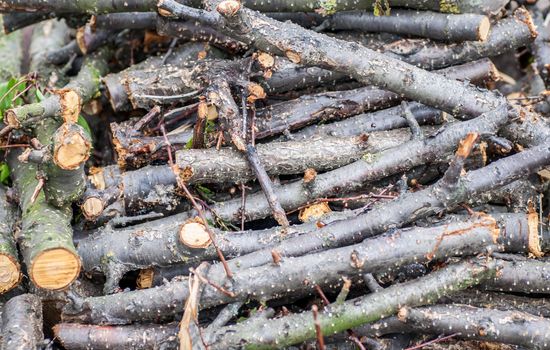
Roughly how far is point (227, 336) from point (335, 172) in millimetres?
1107

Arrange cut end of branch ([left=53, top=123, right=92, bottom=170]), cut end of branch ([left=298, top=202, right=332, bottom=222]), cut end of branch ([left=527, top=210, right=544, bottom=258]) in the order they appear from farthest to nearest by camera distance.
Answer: cut end of branch ([left=298, top=202, right=332, bottom=222]) → cut end of branch ([left=527, top=210, right=544, bottom=258]) → cut end of branch ([left=53, top=123, right=92, bottom=170])

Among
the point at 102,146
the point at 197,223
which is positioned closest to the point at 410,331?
the point at 197,223

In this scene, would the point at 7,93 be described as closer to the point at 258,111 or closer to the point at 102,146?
the point at 102,146

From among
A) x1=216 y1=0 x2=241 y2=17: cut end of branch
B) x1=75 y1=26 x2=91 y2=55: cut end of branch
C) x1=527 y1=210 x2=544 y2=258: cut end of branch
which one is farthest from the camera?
x1=75 y1=26 x2=91 y2=55: cut end of branch

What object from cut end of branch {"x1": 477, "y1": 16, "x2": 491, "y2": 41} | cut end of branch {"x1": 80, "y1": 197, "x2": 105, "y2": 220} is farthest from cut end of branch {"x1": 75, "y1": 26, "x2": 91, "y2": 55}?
cut end of branch {"x1": 477, "y1": 16, "x2": 491, "y2": 41}

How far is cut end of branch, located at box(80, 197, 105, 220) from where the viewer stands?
3221mm

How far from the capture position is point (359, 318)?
281 cm

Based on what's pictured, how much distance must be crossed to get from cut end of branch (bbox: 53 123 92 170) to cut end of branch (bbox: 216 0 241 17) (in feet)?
3.10

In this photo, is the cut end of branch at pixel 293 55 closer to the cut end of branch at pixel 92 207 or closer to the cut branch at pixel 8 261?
the cut end of branch at pixel 92 207

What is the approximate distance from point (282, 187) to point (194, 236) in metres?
0.64

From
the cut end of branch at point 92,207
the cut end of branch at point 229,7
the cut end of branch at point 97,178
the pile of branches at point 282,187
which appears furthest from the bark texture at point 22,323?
the cut end of branch at point 229,7

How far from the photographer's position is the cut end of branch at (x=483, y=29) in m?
3.64

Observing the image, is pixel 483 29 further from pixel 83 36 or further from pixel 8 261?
pixel 8 261

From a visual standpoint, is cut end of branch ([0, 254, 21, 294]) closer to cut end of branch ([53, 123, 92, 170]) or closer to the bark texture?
the bark texture
